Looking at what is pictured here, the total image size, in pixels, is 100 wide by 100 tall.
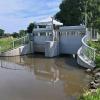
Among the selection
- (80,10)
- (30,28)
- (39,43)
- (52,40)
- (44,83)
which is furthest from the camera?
(30,28)

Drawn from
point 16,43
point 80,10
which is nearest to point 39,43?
point 16,43

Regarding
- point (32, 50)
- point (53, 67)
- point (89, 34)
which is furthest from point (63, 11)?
point (53, 67)

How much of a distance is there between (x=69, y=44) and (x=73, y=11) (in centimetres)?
930

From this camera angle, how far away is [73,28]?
28000 mm

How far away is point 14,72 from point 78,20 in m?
18.6

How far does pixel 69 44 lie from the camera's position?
28.4 m

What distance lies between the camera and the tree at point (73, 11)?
119ft

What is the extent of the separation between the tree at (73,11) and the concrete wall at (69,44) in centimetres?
782

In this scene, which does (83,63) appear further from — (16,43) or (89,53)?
(16,43)

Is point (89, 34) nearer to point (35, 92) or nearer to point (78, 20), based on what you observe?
point (78, 20)

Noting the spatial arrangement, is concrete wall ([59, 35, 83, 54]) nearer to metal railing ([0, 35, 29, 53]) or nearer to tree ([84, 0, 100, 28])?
metal railing ([0, 35, 29, 53])

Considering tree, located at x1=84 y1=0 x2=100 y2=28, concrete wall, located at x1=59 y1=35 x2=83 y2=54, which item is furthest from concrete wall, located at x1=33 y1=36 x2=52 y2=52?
tree, located at x1=84 y1=0 x2=100 y2=28

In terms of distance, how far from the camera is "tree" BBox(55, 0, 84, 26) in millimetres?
36125

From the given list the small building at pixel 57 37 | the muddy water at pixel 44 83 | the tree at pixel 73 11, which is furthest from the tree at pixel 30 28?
the muddy water at pixel 44 83
